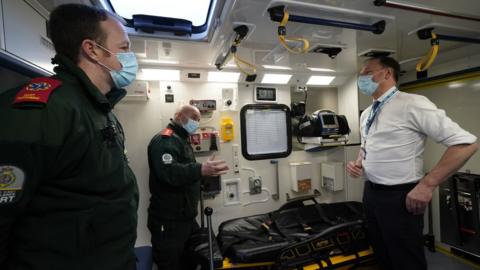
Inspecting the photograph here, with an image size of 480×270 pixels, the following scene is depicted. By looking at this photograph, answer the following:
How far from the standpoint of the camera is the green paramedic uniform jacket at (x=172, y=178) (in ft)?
6.57

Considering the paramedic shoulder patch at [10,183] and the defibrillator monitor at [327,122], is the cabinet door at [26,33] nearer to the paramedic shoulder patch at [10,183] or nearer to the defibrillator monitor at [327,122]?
the paramedic shoulder patch at [10,183]

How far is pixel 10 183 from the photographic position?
0.62 m

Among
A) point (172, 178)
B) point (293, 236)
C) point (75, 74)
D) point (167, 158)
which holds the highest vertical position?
point (75, 74)

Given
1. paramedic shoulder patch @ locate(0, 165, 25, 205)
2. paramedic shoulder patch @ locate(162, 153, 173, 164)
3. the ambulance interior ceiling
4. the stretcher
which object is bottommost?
the stretcher

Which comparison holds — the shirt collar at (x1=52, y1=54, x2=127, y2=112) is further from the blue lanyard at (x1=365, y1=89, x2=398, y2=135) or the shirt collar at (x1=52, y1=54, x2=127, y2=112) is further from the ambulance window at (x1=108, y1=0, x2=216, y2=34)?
the blue lanyard at (x1=365, y1=89, x2=398, y2=135)

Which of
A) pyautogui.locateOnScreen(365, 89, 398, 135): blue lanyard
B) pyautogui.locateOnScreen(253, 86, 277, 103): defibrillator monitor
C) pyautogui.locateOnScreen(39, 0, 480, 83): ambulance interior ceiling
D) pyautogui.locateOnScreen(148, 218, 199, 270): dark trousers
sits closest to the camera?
pyautogui.locateOnScreen(39, 0, 480, 83): ambulance interior ceiling

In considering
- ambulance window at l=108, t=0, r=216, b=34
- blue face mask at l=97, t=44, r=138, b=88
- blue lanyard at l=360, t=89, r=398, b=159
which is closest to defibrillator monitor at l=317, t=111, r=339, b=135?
blue lanyard at l=360, t=89, r=398, b=159

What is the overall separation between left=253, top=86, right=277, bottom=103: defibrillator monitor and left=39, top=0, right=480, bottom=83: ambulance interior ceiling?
270 mm

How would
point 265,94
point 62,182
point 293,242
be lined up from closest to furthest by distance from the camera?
point 62,182
point 293,242
point 265,94

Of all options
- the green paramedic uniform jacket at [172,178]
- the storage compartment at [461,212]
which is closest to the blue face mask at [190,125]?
the green paramedic uniform jacket at [172,178]

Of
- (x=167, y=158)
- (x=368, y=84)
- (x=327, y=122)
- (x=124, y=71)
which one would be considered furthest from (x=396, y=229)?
(x=124, y=71)

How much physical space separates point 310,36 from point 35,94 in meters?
1.85

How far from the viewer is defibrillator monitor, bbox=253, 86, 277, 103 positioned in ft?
10.3

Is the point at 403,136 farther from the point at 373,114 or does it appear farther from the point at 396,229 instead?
the point at 396,229
